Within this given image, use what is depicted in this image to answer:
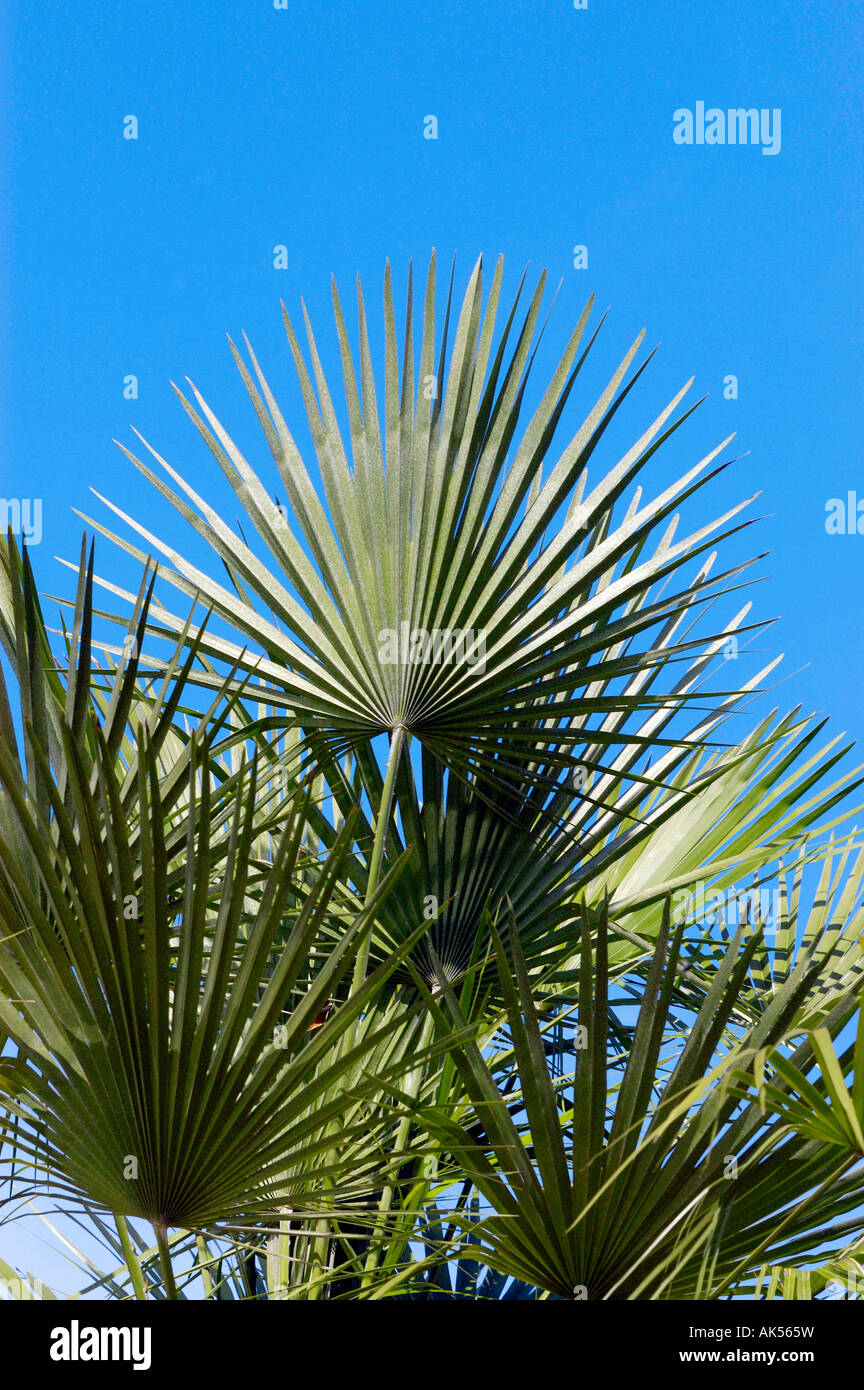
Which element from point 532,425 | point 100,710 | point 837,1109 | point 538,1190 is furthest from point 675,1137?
point 100,710

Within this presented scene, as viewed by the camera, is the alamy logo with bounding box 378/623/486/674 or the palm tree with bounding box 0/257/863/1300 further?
the alamy logo with bounding box 378/623/486/674

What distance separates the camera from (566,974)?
2744 mm

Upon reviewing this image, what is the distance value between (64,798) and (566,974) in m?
1.41
